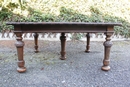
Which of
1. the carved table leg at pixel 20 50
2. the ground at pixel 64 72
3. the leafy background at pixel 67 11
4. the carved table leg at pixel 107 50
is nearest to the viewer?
the ground at pixel 64 72

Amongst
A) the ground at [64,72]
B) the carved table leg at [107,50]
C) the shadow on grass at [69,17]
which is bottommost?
the ground at [64,72]

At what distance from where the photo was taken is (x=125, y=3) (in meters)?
5.36

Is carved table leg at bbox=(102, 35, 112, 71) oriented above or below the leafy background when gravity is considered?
below

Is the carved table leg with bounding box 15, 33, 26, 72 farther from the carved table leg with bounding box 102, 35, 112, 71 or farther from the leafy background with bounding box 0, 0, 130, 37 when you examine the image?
the leafy background with bounding box 0, 0, 130, 37

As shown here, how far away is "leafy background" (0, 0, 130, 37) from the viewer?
4.77 metres

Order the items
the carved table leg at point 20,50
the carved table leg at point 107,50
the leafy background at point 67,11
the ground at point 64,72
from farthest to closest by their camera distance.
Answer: the leafy background at point 67,11 → the carved table leg at point 107,50 → the carved table leg at point 20,50 → the ground at point 64,72

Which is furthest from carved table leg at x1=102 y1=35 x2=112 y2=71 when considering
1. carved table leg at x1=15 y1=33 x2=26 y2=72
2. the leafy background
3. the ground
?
the leafy background

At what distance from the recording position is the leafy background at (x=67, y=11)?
15.7 ft

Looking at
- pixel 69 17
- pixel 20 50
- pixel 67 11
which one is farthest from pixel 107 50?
pixel 67 11

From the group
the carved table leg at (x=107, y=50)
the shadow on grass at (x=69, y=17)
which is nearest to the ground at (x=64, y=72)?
the carved table leg at (x=107, y=50)

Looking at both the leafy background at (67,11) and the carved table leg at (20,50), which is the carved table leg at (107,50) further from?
the leafy background at (67,11)

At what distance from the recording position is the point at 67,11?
5.04 m

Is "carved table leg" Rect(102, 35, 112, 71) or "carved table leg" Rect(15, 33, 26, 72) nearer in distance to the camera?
"carved table leg" Rect(15, 33, 26, 72)

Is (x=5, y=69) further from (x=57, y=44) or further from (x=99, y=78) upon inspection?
(x=57, y=44)
